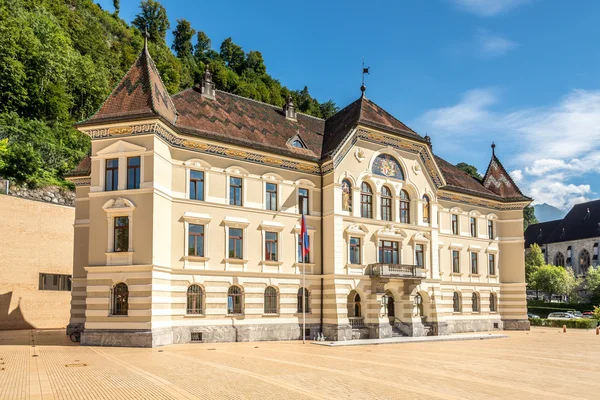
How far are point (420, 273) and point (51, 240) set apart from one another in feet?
90.7

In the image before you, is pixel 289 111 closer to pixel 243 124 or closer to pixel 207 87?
pixel 243 124

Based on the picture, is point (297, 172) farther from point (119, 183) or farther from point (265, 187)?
point (119, 183)

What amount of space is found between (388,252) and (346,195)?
17.3ft

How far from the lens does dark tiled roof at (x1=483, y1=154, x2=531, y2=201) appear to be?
4909 cm

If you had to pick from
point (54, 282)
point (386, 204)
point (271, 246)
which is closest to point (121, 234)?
point (271, 246)

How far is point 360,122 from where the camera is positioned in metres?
36.5

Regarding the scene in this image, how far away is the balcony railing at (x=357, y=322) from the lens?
116 ft

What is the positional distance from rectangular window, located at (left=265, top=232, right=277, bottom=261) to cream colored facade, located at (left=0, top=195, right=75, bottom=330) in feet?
62.4

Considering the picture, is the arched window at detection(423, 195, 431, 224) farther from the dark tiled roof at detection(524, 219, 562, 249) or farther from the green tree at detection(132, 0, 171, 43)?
the green tree at detection(132, 0, 171, 43)

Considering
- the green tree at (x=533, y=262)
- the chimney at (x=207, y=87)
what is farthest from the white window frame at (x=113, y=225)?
the green tree at (x=533, y=262)

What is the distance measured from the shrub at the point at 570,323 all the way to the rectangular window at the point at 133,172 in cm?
4188

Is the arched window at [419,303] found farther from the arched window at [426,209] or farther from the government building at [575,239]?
the government building at [575,239]

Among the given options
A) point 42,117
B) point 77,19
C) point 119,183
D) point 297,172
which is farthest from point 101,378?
point 77,19

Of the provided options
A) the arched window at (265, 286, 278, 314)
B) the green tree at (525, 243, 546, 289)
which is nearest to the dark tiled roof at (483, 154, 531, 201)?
the arched window at (265, 286, 278, 314)
